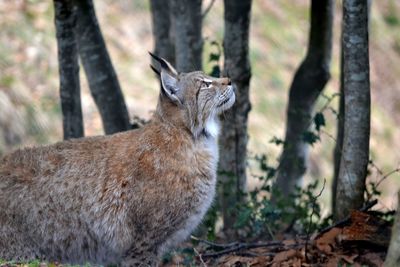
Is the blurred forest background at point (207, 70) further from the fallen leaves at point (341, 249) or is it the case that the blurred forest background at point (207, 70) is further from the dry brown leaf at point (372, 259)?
the dry brown leaf at point (372, 259)

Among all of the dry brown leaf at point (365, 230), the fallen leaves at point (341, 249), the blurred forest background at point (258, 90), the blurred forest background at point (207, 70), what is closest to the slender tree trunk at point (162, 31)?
the blurred forest background at point (258, 90)

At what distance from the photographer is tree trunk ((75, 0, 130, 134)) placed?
30.5 feet

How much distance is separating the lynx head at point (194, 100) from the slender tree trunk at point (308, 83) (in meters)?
2.65

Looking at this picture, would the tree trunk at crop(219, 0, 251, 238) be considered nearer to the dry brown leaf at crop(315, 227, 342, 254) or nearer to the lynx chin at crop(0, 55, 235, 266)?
the lynx chin at crop(0, 55, 235, 266)

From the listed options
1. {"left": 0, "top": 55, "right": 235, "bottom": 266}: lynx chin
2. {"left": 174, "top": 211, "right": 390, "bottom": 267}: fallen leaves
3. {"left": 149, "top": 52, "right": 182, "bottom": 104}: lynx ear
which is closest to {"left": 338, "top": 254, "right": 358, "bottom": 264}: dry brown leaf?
{"left": 174, "top": 211, "right": 390, "bottom": 267}: fallen leaves

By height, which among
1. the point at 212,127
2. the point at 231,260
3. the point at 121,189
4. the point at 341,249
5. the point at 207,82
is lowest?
the point at 231,260

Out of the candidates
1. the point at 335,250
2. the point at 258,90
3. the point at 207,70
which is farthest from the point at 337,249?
the point at 258,90

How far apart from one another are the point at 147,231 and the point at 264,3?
619 inches

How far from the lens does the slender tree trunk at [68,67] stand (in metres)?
8.59

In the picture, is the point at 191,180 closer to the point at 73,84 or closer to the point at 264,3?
the point at 73,84

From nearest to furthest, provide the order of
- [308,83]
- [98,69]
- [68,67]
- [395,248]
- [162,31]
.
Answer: [395,248] → [68,67] → [98,69] → [308,83] → [162,31]

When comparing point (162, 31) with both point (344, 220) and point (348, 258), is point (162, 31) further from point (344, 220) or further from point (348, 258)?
point (348, 258)

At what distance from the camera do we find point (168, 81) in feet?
23.9

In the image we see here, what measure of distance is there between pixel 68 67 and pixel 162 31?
8.45 feet
